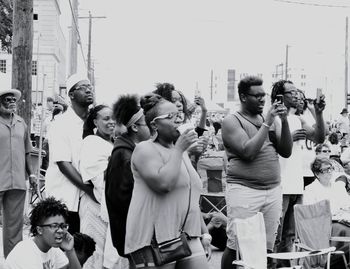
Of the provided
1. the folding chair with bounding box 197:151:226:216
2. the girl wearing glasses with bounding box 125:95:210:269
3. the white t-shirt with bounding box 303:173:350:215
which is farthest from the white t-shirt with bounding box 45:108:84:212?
the folding chair with bounding box 197:151:226:216

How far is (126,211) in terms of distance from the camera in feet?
18.7

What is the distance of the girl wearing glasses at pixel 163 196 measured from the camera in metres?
5.02

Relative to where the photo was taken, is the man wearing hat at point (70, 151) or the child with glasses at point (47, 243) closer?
the child with glasses at point (47, 243)

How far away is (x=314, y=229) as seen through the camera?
823 centimetres

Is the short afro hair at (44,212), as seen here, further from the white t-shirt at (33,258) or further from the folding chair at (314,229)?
the folding chair at (314,229)

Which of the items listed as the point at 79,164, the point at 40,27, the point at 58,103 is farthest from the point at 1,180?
the point at 40,27

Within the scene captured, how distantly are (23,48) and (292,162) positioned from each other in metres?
4.84

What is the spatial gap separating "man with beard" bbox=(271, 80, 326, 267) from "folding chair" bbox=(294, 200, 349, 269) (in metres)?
0.17

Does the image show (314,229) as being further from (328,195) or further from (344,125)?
(344,125)

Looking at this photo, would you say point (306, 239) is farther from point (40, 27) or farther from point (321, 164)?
point (40, 27)

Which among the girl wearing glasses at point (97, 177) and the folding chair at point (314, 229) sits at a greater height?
the girl wearing glasses at point (97, 177)

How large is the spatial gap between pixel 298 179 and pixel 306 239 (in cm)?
58

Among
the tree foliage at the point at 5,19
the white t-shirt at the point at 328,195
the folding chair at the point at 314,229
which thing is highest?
the tree foliage at the point at 5,19

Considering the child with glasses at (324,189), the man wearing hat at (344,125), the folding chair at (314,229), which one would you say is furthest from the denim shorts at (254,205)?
the man wearing hat at (344,125)
